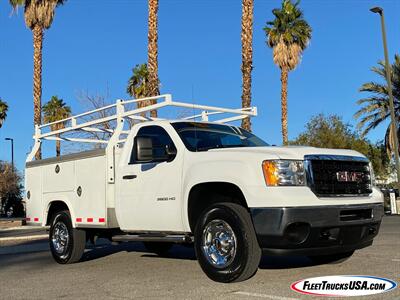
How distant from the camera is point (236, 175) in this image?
638cm

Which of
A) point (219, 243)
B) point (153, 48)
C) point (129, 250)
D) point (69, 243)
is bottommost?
point (129, 250)

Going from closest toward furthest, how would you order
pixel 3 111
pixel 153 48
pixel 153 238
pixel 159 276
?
pixel 159 276 → pixel 153 238 → pixel 153 48 → pixel 3 111

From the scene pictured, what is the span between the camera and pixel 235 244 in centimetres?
633

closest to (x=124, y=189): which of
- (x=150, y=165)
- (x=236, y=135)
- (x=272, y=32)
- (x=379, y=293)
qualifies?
(x=150, y=165)

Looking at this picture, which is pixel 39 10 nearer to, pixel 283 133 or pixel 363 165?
pixel 283 133

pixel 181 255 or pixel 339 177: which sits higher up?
pixel 339 177

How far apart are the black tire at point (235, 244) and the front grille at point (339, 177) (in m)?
0.94

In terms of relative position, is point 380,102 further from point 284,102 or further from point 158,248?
A: point 158,248

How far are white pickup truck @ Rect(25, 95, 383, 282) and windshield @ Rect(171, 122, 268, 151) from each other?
0.02 metres

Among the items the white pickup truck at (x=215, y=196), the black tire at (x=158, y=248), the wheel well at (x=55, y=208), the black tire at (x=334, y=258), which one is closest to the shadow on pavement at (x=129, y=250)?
the black tire at (x=158, y=248)

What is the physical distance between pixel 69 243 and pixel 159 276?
244 cm

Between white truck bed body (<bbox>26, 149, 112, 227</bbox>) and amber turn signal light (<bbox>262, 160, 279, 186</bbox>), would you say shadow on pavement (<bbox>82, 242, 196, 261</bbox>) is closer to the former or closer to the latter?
white truck bed body (<bbox>26, 149, 112, 227</bbox>)

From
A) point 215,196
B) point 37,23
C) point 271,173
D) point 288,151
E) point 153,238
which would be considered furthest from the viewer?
Result: point 37,23

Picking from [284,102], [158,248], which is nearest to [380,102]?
[284,102]
